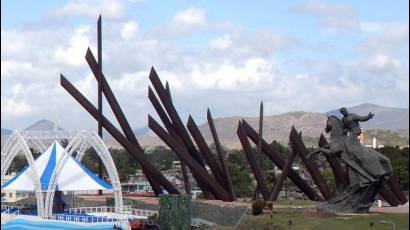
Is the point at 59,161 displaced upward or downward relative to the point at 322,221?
upward

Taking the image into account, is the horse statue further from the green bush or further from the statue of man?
the green bush

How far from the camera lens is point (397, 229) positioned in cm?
2930

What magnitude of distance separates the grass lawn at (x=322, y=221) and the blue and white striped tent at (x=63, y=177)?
666 cm

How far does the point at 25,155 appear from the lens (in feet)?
109

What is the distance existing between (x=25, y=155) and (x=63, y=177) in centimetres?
229

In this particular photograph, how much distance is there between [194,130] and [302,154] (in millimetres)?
6122

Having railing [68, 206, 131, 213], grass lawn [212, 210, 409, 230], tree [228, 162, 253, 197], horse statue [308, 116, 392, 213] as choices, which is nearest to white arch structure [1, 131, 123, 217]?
railing [68, 206, 131, 213]

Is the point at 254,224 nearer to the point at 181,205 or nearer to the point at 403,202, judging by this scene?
the point at 181,205

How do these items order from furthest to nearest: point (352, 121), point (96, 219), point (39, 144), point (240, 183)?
point (240, 183) < point (39, 144) < point (352, 121) < point (96, 219)

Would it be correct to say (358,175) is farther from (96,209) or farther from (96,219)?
(96,209)

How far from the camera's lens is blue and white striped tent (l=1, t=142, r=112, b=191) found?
34.3 meters

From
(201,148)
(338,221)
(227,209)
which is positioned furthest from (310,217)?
(201,148)

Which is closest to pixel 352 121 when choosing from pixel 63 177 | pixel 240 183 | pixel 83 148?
pixel 83 148

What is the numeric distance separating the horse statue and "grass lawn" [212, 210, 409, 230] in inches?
48.6
